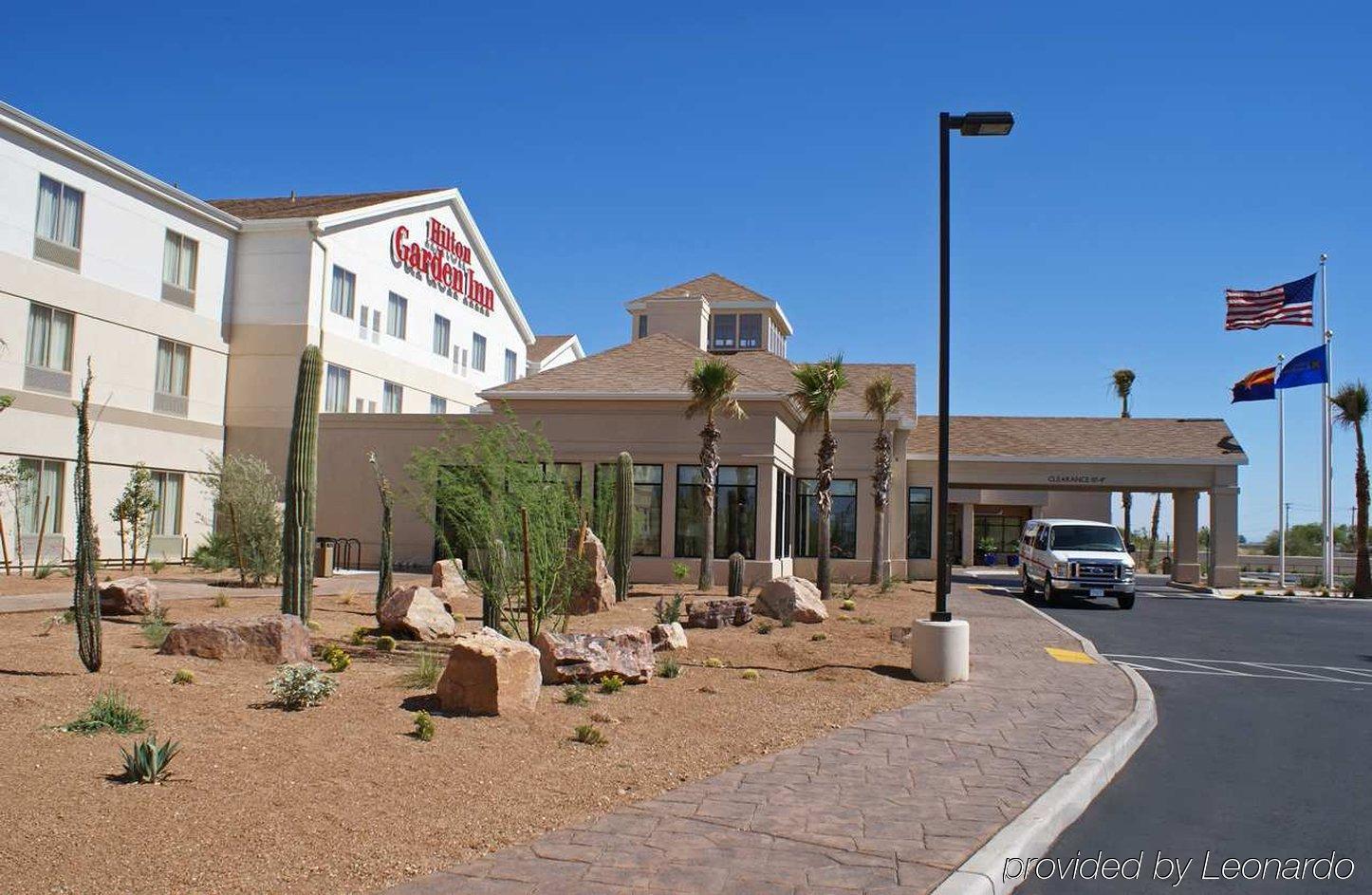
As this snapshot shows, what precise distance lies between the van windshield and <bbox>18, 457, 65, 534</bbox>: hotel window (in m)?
25.0

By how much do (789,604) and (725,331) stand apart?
23.9 metres

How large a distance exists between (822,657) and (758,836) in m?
7.61

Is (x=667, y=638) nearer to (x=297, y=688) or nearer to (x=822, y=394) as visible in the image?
(x=297, y=688)

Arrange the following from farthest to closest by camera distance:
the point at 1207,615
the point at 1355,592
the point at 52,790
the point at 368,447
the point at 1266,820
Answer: the point at 1355,592, the point at 368,447, the point at 1207,615, the point at 1266,820, the point at 52,790

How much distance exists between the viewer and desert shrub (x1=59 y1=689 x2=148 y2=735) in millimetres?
7242

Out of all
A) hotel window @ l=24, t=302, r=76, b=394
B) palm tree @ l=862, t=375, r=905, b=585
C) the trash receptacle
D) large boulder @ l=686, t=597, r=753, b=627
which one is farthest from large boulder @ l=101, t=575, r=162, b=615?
palm tree @ l=862, t=375, r=905, b=585

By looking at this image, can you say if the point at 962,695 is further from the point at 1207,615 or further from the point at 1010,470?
the point at 1010,470

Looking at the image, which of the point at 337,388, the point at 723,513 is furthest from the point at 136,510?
the point at 723,513

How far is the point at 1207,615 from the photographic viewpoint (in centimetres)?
2614

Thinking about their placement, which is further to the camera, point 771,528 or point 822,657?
point 771,528

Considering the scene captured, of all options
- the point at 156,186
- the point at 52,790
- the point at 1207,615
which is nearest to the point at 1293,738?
the point at 52,790

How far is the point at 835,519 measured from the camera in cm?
3244

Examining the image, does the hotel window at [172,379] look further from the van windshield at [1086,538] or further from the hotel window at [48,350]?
the van windshield at [1086,538]

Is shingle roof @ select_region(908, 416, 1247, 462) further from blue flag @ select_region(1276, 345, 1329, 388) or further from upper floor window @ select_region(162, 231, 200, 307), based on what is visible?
upper floor window @ select_region(162, 231, 200, 307)
